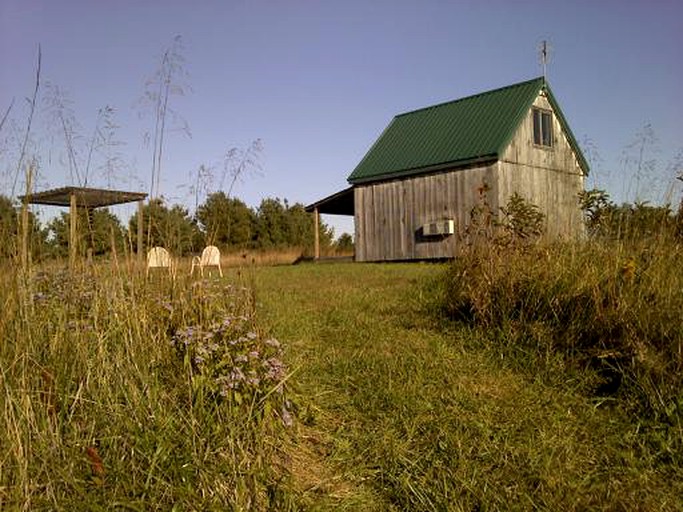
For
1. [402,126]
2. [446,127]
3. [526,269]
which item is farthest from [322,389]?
[402,126]

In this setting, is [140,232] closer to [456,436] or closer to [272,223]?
[456,436]

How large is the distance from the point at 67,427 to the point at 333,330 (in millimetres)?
2577

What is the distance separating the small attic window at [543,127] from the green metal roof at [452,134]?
43 cm

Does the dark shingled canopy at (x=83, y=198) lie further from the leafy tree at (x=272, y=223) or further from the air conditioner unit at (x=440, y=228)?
the leafy tree at (x=272, y=223)

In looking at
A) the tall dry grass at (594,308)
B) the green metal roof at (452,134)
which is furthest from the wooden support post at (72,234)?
the green metal roof at (452,134)

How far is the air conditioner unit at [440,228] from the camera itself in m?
15.3

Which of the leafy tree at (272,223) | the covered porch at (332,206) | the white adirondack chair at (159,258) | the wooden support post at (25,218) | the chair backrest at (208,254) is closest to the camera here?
the wooden support post at (25,218)

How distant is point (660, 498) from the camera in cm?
226

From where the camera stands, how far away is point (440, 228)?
15.4m

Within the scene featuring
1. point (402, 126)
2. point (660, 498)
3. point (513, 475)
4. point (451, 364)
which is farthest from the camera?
point (402, 126)

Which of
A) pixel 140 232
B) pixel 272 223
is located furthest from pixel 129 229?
pixel 272 223

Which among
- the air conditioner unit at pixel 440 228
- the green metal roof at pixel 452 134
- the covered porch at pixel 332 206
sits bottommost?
the air conditioner unit at pixel 440 228

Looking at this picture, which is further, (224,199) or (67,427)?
(224,199)

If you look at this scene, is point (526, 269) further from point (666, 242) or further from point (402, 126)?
point (402, 126)
